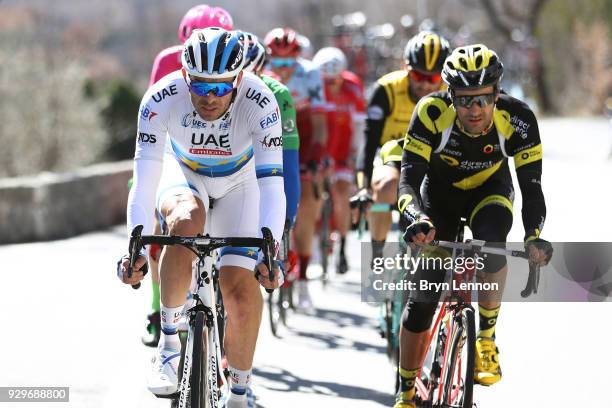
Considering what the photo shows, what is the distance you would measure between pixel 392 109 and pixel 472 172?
2.14 m

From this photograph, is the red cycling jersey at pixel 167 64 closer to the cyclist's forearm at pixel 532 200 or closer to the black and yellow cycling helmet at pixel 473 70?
the black and yellow cycling helmet at pixel 473 70

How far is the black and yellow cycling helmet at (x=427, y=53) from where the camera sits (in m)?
7.55

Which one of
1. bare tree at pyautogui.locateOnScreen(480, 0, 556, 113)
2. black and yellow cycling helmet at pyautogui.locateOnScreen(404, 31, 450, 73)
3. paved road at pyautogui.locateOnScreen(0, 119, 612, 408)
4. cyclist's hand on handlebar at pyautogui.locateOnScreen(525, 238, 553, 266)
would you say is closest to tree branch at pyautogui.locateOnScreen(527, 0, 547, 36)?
bare tree at pyautogui.locateOnScreen(480, 0, 556, 113)

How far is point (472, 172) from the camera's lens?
5977mm

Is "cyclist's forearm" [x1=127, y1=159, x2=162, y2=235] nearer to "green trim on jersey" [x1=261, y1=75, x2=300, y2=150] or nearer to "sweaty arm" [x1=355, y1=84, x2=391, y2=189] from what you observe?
"green trim on jersey" [x1=261, y1=75, x2=300, y2=150]

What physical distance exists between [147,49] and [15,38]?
40.9 metres

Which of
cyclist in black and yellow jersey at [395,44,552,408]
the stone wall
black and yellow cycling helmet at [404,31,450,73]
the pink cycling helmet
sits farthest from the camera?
the stone wall

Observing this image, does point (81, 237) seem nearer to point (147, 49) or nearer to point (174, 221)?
point (174, 221)

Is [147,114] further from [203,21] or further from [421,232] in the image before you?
[203,21]

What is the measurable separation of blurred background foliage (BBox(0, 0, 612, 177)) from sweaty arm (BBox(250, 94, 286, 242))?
11.6 m

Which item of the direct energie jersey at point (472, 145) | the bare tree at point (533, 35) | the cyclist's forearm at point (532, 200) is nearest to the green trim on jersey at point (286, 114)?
the direct energie jersey at point (472, 145)

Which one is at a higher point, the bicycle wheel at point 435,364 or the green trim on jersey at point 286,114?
the green trim on jersey at point 286,114

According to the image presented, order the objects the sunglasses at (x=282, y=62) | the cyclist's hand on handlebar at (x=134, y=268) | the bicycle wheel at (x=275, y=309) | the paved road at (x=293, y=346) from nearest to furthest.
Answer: the cyclist's hand on handlebar at (x=134, y=268), the paved road at (x=293, y=346), the bicycle wheel at (x=275, y=309), the sunglasses at (x=282, y=62)

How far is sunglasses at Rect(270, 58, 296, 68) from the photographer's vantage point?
9.86 metres
